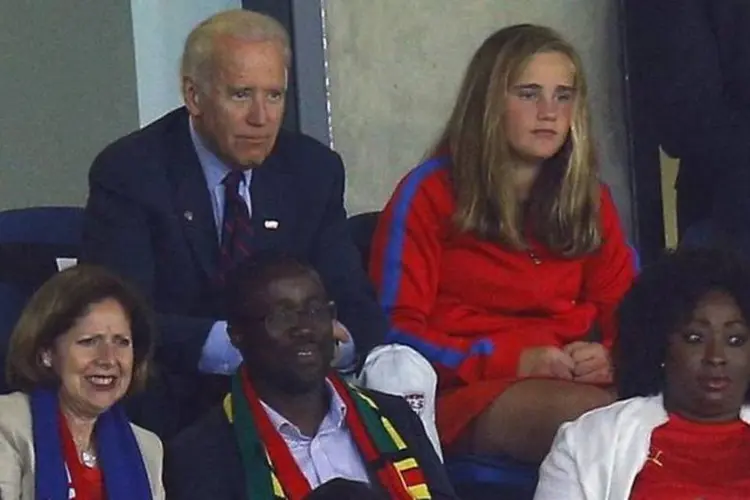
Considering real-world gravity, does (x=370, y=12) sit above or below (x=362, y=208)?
above

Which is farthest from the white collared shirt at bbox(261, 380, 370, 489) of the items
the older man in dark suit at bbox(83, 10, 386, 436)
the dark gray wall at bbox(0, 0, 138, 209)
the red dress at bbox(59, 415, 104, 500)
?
the dark gray wall at bbox(0, 0, 138, 209)

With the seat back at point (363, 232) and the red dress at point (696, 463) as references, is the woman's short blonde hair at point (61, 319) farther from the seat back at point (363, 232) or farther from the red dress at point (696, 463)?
the red dress at point (696, 463)

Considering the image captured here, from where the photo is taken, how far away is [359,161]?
4.74 m

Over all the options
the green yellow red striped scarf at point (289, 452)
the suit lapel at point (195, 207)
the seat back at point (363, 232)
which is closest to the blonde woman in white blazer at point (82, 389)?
the green yellow red striped scarf at point (289, 452)

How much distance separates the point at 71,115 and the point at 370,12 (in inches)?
33.9

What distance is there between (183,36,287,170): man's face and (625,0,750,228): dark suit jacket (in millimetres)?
991

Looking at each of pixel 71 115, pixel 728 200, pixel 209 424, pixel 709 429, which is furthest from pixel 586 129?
pixel 71 115

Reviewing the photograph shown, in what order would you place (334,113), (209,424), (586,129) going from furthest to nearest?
(334,113), (586,129), (209,424)

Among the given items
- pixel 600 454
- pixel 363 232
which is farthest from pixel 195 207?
pixel 600 454

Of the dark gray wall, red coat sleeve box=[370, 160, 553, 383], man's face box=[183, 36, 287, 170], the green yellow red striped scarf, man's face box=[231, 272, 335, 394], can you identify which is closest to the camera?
the green yellow red striped scarf

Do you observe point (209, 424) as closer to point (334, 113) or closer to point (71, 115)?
point (334, 113)

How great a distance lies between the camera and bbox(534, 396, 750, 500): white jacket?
3268 mm

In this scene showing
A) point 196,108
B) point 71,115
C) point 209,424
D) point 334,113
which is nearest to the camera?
point 209,424

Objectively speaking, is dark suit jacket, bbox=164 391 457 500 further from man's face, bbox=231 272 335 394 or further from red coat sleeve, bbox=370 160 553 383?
red coat sleeve, bbox=370 160 553 383
